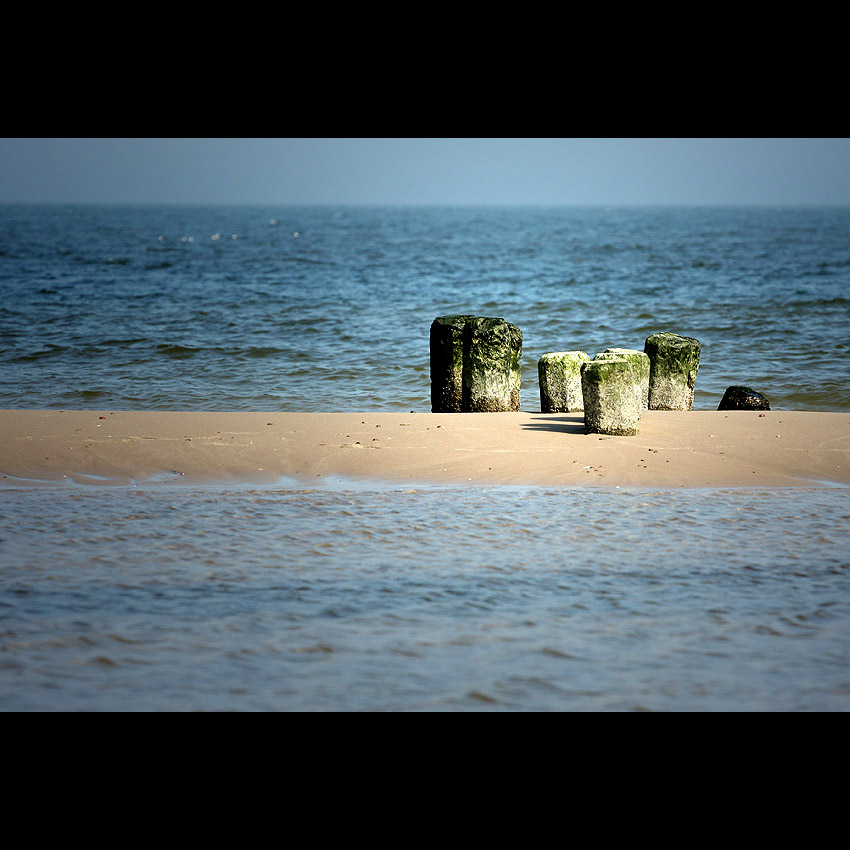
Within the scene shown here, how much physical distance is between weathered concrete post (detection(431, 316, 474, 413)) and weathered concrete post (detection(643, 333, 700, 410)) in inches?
90.2

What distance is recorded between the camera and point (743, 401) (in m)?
12.1

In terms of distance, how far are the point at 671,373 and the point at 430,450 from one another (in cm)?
385

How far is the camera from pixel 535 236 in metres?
76.7

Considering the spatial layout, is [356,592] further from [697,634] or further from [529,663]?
[697,634]

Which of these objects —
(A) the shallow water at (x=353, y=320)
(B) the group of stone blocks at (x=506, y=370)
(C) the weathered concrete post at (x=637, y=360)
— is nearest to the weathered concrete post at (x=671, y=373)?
(B) the group of stone blocks at (x=506, y=370)

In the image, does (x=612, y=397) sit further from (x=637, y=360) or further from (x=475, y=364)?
(x=475, y=364)

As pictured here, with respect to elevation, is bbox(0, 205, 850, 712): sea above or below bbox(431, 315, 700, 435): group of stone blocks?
below

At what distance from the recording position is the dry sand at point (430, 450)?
8.47 meters

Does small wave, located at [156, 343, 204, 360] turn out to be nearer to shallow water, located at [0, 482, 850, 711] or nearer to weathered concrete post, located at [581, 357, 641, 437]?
weathered concrete post, located at [581, 357, 641, 437]

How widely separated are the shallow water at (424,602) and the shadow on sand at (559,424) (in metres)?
2.30

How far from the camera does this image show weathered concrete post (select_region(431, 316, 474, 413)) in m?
11.0

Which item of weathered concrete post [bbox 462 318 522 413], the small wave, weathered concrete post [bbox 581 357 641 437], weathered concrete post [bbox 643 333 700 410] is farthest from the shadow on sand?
the small wave

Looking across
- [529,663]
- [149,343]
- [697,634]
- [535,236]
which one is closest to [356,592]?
[529,663]
